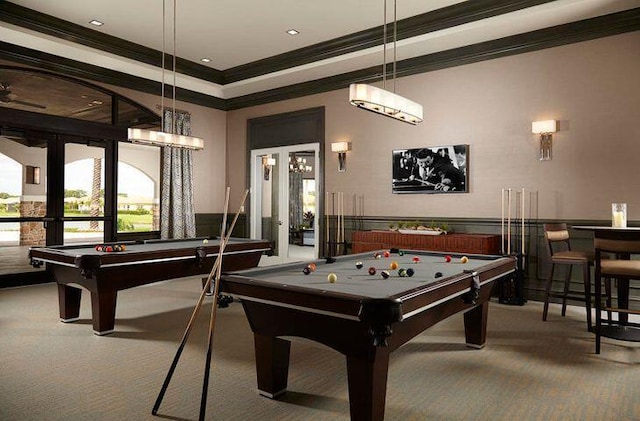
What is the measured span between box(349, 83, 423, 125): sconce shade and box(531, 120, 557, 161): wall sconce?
204cm

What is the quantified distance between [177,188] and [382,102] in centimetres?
505

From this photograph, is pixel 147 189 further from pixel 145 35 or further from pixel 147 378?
pixel 147 378

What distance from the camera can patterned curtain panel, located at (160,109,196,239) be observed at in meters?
7.55

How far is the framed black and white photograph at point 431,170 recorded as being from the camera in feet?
19.3

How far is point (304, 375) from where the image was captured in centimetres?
301

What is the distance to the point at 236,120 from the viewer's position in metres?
8.59

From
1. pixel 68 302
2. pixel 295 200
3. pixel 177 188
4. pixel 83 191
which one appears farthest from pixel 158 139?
pixel 295 200

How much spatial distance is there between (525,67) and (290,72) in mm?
3307

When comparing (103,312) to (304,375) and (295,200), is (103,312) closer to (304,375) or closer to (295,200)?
(304,375)

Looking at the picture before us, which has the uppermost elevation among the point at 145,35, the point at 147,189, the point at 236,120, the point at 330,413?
the point at 145,35

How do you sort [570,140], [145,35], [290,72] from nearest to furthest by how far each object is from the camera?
[570,140], [145,35], [290,72]

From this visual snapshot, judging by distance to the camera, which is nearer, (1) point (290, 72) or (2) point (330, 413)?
(2) point (330, 413)

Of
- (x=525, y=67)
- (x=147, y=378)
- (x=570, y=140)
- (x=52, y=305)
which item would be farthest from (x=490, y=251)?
(x=52, y=305)

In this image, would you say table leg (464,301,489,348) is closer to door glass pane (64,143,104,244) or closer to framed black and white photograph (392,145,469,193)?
framed black and white photograph (392,145,469,193)
